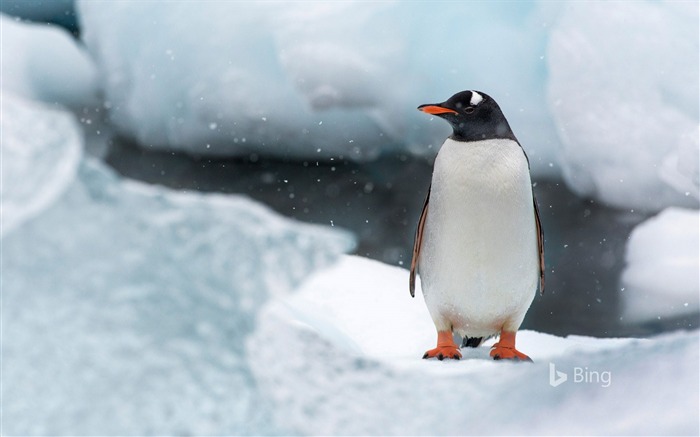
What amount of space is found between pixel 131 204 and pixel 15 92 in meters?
0.80

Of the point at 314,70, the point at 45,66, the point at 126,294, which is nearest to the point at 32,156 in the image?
the point at 45,66

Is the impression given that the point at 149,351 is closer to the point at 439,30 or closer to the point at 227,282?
the point at 227,282

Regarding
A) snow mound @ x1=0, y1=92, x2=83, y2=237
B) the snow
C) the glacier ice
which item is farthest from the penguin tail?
snow mound @ x1=0, y1=92, x2=83, y2=237

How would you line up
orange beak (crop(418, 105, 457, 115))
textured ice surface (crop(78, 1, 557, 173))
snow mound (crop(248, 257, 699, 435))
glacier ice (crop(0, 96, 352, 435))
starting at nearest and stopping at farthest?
orange beak (crop(418, 105, 457, 115)) → snow mound (crop(248, 257, 699, 435)) → textured ice surface (crop(78, 1, 557, 173)) → glacier ice (crop(0, 96, 352, 435))

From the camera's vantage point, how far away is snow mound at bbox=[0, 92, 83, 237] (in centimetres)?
288

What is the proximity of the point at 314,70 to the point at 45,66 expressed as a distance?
1.23 m

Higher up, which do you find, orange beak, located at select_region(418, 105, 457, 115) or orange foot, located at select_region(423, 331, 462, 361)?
orange beak, located at select_region(418, 105, 457, 115)

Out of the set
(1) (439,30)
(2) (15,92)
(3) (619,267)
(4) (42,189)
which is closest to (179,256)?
(4) (42,189)

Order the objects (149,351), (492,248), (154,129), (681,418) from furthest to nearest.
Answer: (149,351) → (154,129) → (681,418) → (492,248)

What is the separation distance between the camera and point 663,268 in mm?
2141

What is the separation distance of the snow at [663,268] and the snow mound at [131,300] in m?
1.30

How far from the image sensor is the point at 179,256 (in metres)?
3.38

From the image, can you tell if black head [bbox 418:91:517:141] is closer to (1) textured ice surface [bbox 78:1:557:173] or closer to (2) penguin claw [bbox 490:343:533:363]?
(2) penguin claw [bbox 490:343:533:363]

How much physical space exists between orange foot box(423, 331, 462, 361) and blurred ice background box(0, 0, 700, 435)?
81 millimetres
